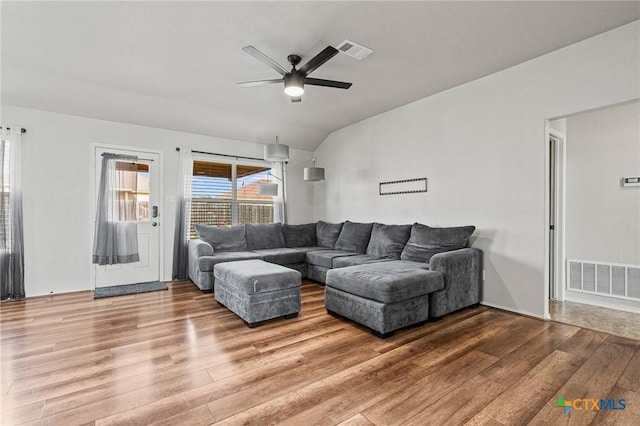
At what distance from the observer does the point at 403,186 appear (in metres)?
4.67

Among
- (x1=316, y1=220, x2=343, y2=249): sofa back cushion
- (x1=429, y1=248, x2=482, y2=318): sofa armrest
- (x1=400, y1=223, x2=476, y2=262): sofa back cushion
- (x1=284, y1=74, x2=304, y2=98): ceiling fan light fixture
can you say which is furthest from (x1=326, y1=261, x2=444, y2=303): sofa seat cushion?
(x1=316, y1=220, x2=343, y2=249): sofa back cushion

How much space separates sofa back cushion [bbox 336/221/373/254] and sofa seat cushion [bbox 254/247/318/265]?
627 millimetres

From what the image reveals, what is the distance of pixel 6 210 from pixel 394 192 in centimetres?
521

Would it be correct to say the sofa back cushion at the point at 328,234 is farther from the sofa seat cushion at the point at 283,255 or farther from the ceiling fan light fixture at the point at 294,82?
the ceiling fan light fixture at the point at 294,82

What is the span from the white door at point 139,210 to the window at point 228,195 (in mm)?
609

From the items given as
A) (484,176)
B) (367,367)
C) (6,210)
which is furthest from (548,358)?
(6,210)

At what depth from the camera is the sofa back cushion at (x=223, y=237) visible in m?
4.82

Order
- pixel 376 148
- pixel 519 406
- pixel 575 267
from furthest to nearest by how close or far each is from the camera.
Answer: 1. pixel 376 148
2. pixel 575 267
3. pixel 519 406

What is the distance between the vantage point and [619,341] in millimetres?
2602

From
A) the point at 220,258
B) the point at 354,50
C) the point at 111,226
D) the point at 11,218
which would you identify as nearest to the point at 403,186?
the point at 354,50

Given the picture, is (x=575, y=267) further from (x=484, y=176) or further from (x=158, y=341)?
(x=158, y=341)

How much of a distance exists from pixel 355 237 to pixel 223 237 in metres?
2.12

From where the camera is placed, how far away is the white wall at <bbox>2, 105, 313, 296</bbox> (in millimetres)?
3998

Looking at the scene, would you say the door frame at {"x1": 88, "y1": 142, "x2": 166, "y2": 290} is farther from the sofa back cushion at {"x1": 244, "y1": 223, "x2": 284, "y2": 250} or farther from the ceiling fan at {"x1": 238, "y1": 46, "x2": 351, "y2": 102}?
the ceiling fan at {"x1": 238, "y1": 46, "x2": 351, "y2": 102}
